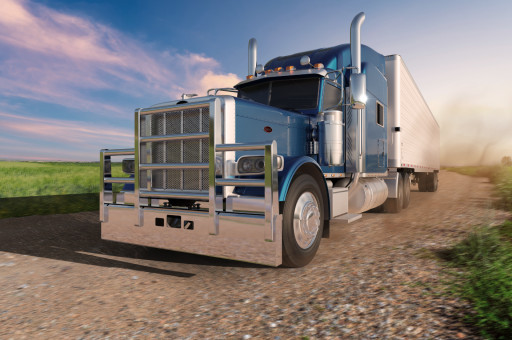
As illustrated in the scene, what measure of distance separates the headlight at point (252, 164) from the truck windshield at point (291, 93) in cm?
201

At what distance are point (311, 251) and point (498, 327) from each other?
2.23 meters

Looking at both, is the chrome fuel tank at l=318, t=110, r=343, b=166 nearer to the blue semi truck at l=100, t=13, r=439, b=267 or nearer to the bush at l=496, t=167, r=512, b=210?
the blue semi truck at l=100, t=13, r=439, b=267

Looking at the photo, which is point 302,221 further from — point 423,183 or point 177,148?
point 423,183

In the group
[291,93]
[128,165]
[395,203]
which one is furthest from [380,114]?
[128,165]

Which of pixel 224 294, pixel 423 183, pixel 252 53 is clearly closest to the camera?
pixel 224 294

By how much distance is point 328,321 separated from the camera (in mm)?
2902

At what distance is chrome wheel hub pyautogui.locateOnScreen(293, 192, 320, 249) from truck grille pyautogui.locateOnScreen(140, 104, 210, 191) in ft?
3.94

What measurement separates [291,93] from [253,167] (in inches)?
93.1

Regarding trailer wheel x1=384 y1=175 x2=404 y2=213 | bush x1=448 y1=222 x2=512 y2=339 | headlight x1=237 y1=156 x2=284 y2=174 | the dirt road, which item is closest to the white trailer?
trailer wheel x1=384 y1=175 x2=404 y2=213

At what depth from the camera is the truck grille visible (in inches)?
177

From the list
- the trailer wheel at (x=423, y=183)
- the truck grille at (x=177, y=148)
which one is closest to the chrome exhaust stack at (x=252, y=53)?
the truck grille at (x=177, y=148)

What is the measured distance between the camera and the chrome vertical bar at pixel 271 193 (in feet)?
12.1

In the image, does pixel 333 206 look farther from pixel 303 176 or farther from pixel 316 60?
pixel 316 60

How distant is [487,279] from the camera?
3.29 metres
